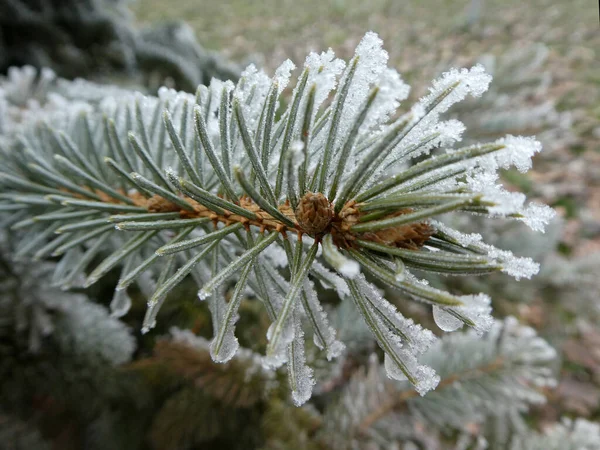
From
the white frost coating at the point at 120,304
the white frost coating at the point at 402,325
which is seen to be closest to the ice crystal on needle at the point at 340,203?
the white frost coating at the point at 402,325

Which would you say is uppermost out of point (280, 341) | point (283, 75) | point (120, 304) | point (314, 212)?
point (283, 75)

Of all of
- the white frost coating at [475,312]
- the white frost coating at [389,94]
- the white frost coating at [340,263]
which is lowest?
the white frost coating at [340,263]

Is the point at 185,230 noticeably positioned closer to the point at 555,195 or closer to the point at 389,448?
the point at 389,448

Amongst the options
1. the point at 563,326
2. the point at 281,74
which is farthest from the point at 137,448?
the point at 563,326

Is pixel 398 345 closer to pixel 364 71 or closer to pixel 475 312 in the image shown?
pixel 475 312

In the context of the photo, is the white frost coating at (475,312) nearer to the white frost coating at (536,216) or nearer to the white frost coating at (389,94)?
the white frost coating at (536,216)

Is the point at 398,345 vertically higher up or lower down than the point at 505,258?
lower down

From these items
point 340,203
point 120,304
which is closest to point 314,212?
point 340,203

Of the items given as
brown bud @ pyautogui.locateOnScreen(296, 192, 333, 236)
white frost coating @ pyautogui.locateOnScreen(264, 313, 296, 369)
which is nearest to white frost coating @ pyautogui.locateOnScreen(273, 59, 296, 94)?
brown bud @ pyautogui.locateOnScreen(296, 192, 333, 236)
